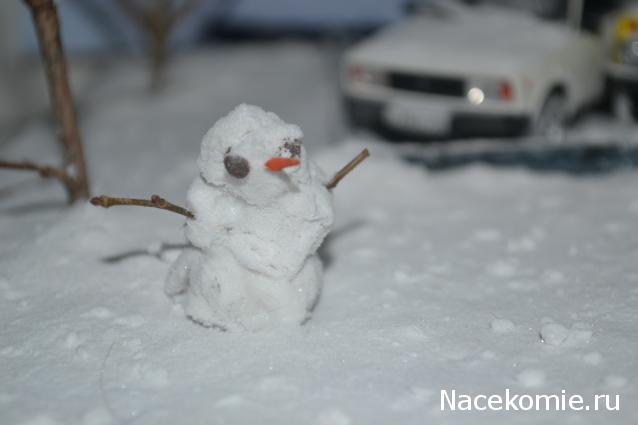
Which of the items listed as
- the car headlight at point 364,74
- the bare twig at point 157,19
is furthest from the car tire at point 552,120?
the bare twig at point 157,19

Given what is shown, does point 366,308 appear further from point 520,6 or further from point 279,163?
point 520,6

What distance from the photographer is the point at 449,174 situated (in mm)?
4621

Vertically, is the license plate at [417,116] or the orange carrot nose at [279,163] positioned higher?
the orange carrot nose at [279,163]

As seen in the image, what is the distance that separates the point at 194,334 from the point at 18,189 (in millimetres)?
2440

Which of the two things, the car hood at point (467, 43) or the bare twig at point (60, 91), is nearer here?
the bare twig at point (60, 91)

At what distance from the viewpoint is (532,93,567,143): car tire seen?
510 cm

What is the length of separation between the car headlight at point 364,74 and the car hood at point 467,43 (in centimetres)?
6

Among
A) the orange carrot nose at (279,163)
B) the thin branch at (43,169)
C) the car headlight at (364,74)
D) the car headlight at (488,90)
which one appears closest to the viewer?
the orange carrot nose at (279,163)

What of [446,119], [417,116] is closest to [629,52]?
[446,119]

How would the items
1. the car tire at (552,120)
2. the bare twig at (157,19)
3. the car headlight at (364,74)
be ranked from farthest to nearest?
the bare twig at (157,19) → the car headlight at (364,74) → the car tire at (552,120)

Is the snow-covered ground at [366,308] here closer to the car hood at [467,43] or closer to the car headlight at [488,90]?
→ the car headlight at [488,90]

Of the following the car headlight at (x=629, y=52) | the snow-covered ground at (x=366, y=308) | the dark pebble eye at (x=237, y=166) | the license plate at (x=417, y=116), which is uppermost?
the dark pebble eye at (x=237, y=166)

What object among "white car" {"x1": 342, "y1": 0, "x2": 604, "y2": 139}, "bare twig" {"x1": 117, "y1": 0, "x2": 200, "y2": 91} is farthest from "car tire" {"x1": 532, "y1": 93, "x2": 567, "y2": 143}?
"bare twig" {"x1": 117, "y1": 0, "x2": 200, "y2": 91}

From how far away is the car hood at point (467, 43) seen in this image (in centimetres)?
489
